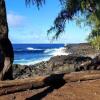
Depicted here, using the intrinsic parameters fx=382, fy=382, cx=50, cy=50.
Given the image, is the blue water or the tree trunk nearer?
the tree trunk

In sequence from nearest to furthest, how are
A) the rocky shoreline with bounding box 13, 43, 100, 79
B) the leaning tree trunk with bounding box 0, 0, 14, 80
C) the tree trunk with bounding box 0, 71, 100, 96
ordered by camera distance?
1. the tree trunk with bounding box 0, 71, 100, 96
2. the leaning tree trunk with bounding box 0, 0, 14, 80
3. the rocky shoreline with bounding box 13, 43, 100, 79

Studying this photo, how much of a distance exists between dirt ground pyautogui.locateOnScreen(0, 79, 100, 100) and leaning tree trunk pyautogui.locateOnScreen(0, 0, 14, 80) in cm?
117

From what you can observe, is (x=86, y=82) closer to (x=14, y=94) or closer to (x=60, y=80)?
(x=60, y=80)

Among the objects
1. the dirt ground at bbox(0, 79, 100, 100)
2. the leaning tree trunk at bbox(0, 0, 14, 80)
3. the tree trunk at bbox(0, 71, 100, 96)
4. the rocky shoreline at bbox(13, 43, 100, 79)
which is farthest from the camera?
the rocky shoreline at bbox(13, 43, 100, 79)

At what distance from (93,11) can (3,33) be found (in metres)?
8.13

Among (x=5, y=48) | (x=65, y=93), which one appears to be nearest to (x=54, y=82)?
(x=65, y=93)

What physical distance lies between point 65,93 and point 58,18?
7669mm

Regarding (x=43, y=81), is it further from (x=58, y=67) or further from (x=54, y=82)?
(x=58, y=67)

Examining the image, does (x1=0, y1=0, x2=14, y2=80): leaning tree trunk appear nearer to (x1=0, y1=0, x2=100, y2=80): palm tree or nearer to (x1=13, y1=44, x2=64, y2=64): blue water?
(x1=0, y1=0, x2=100, y2=80): palm tree

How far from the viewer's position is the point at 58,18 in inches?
750

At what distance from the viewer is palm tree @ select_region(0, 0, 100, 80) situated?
12.5 metres

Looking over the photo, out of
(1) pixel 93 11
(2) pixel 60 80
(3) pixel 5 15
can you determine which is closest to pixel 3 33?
(3) pixel 5 15

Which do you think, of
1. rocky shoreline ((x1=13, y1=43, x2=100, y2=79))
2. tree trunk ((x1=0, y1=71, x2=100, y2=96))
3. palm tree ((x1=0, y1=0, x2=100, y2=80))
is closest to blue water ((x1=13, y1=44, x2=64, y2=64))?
rocky shoreline ((x1=13, y1=43, x2=100, y2=79))

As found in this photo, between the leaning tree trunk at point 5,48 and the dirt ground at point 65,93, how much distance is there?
117 centimetres
